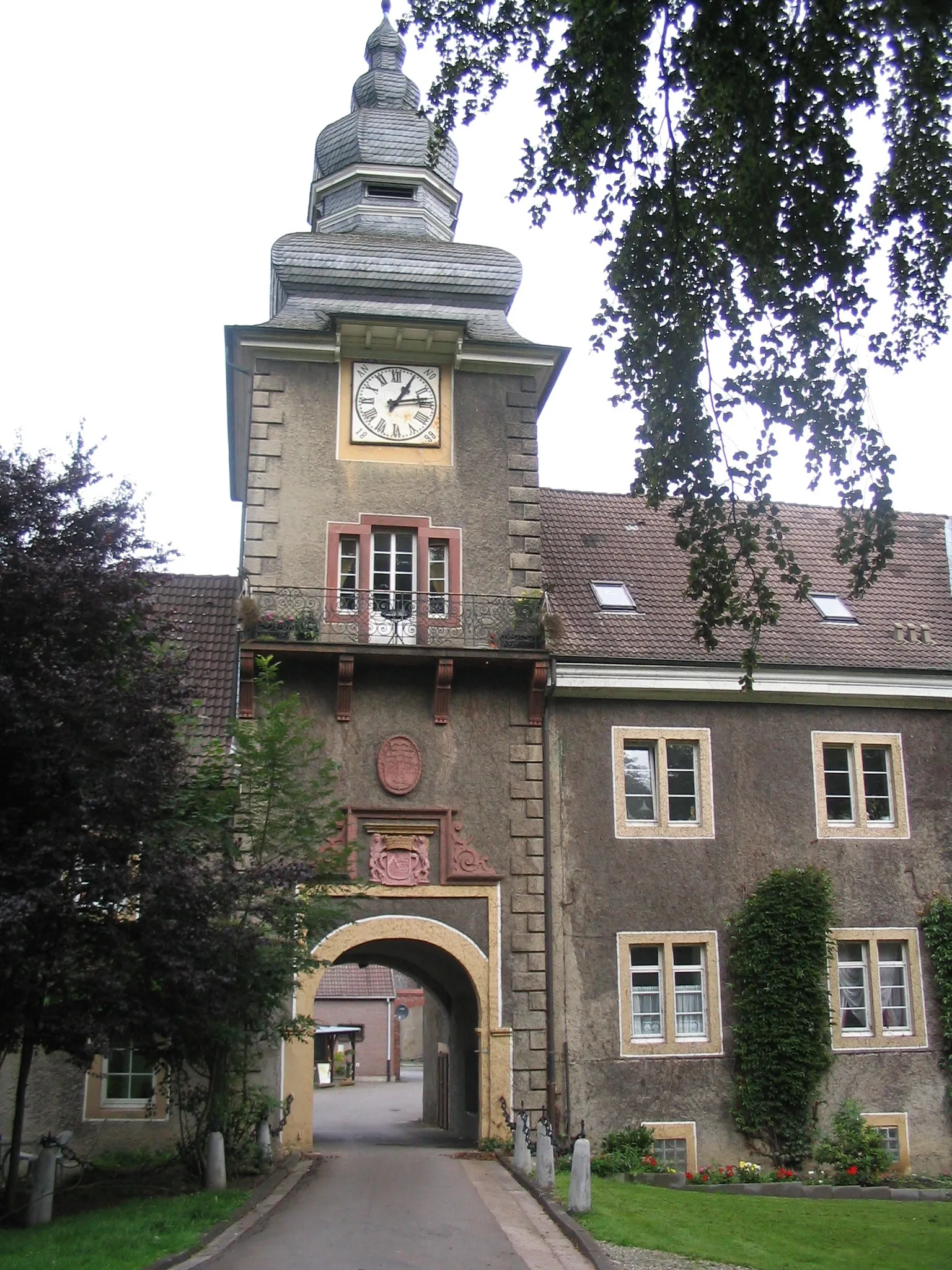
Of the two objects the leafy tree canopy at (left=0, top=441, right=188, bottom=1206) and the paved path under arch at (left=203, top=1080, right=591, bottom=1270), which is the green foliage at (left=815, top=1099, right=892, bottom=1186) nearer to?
the paved path under arch at (left=203, top=1080, right=591, bottom=1270)

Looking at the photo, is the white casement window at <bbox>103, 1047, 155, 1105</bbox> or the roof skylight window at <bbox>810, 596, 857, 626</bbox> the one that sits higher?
the roof skylight window at <bbox>810, 596, 857, 626</bbox>

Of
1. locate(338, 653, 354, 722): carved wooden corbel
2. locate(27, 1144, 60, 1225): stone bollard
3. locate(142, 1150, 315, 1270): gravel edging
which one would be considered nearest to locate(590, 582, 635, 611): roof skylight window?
locate(338, 653, 354, 722): carved wooden corbel

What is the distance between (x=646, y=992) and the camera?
20422 mm

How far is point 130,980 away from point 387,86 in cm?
2006

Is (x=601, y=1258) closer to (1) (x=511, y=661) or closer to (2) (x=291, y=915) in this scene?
(2) (x=291, y=915)

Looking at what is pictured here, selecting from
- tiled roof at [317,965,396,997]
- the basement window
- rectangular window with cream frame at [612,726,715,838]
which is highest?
the basement window

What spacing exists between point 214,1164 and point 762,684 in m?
11.0

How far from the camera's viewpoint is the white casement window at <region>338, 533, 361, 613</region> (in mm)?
21016

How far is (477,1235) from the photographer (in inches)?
495

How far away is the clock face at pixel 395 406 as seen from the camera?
2231 centimetres

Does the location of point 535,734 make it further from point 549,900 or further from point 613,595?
point 613,595

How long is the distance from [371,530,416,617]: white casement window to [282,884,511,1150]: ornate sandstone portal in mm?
4436

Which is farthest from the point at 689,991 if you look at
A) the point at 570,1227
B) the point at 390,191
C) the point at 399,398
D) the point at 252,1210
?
the point at 390,191

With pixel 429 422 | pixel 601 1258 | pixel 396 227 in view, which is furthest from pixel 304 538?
pixel 601 1258
